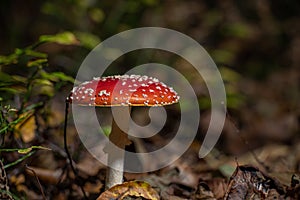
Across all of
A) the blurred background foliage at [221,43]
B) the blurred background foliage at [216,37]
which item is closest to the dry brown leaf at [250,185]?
the blurred background foliage at [221,43]

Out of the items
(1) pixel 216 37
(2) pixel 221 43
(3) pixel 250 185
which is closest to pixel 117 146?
(3) pixel 250 185

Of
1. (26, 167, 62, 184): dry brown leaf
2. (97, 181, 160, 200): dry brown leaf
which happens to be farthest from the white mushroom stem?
(26, 167, 62, 184): dry brown leaf

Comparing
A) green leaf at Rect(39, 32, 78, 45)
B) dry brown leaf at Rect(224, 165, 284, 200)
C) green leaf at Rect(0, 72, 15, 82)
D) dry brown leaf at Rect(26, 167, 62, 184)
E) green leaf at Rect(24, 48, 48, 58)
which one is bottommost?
dry brown leaf at Rect(26, 167, 62, 184)

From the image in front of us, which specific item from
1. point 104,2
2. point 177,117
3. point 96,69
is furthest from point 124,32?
point 104,2

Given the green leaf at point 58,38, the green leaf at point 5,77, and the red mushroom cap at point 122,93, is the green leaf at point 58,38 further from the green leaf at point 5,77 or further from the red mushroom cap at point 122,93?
the red mushroom cap at point 122,93

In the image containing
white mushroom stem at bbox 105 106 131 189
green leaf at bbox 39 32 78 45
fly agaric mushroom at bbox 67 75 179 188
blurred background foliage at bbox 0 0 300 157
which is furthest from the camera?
blurred background foliage at bbox 0 0 300 157

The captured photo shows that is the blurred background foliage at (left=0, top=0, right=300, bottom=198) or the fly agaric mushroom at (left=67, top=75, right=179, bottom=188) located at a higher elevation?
the blurred background foliage at (left=0, top=0, right=300, bottom=198)

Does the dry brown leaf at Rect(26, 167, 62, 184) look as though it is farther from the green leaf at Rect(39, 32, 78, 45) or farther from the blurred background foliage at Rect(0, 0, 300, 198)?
the blurred background foliage at Rect(0, 0, 300, 198)

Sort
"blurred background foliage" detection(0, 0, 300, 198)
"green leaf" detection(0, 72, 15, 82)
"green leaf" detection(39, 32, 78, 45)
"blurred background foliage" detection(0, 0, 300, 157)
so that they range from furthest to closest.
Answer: "blurred background foliage" detection(0, 0, 300, 157) < "blurred background foliage" detection(0, 0, 300, 198) < "green leaf" detection(39, 32, 78, 45) < "green leaf" detection(0, 72, 15, 82)
